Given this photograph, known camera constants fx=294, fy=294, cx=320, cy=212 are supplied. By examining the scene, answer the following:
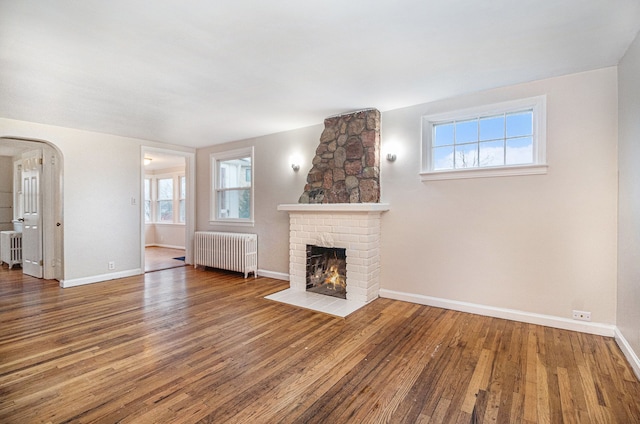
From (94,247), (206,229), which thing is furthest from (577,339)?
(94,247)

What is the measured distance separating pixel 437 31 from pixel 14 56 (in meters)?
3.42

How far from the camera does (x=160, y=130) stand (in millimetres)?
4801

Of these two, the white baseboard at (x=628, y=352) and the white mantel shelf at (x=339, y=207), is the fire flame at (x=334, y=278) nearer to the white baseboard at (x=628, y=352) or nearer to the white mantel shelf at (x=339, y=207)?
the white mantel shelf at (x=339, y=207)

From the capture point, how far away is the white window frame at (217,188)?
17.8ft

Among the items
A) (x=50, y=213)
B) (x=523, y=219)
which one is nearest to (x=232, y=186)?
(x=50, y=213)

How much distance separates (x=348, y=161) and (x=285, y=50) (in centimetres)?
192

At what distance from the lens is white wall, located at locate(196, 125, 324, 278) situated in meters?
4.77

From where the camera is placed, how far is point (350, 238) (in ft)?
12.8

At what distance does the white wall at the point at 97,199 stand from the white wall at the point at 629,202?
6.48 m

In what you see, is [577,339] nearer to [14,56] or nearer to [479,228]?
[479,228]

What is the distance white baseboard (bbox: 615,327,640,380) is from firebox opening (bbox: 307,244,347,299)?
2762mm

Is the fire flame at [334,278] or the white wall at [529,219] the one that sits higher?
the white wall at [529,219]

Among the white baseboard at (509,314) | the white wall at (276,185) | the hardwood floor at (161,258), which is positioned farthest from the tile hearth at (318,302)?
the hardwood floor at (161,258)

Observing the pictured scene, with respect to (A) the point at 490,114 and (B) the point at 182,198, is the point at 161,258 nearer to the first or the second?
(B) the point at 182,198
